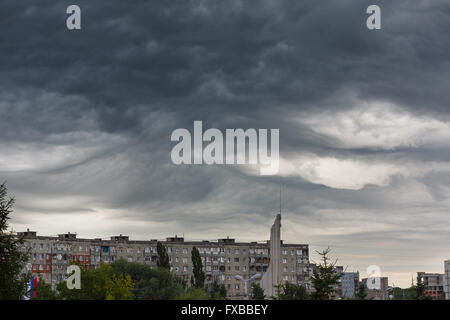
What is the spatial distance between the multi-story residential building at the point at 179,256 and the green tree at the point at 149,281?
35.9 metres

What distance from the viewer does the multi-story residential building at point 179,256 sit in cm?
16250

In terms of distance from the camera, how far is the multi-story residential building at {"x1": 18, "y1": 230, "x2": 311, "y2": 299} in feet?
533

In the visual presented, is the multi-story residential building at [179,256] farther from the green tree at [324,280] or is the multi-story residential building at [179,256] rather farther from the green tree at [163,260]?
the green tree at [324,280]

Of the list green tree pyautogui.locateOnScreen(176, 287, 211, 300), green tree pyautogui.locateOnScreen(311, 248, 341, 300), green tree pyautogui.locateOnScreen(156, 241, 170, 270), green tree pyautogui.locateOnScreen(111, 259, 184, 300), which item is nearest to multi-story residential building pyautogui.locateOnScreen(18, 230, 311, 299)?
green tree pyautogui.locateOnScreen(156, 241, 170, 270)

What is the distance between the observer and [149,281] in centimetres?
12238

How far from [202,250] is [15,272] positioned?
13488 cm

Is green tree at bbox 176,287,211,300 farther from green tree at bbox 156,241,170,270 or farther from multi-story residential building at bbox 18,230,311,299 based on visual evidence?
multi-story residential building at bbox 18,230,311,299

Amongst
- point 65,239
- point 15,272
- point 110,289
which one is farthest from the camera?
point 65,239

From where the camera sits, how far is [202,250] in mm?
175000

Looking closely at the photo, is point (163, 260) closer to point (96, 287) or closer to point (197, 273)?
point (197, 273)

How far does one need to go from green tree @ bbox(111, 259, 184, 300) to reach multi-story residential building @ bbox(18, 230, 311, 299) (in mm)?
35910

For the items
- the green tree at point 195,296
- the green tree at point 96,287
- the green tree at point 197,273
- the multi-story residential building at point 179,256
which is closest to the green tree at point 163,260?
the green tree at point 197,273
